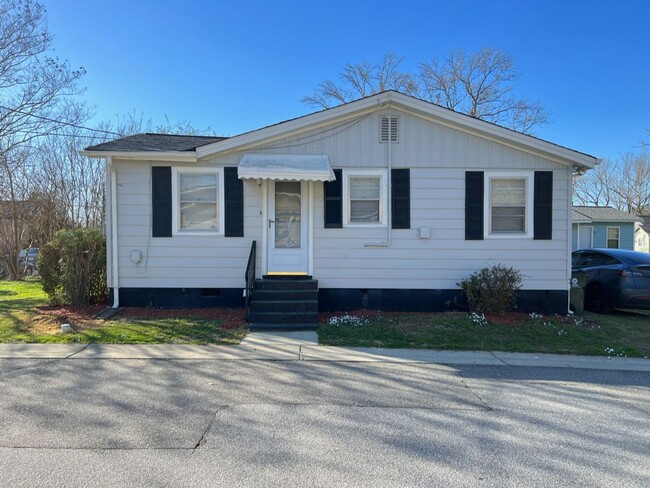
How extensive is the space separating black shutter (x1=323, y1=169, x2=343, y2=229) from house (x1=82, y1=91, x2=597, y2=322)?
21mm

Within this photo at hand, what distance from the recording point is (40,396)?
163 inches

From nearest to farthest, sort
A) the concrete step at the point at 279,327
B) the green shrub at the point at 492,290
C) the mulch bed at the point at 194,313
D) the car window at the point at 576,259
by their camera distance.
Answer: the concrete step at the point at 279,327, the mulch bed at the point at 194,313, the green shrub at the point at 492,290, the car window at the point at 576,259

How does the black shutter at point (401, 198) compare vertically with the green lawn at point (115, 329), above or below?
above

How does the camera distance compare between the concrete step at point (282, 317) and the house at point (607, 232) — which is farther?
the house at point (607, 232)

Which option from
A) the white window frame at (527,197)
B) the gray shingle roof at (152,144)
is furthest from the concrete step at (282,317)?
the white window frame at (527,197)

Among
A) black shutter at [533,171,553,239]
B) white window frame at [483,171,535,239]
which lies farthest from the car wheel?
white window frame at [483,171,535,239]

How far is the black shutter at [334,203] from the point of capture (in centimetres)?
849

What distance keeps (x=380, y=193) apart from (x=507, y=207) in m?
2.69

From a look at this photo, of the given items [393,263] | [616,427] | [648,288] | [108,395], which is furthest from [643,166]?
[108,395]

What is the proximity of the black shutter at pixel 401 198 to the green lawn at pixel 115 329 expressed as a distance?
3842 mm

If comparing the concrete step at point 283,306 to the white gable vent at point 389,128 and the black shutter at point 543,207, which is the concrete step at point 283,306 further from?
the black shutter at point 543,207

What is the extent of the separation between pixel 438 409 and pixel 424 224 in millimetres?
5107

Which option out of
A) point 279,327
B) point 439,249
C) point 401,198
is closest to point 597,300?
point 439,249

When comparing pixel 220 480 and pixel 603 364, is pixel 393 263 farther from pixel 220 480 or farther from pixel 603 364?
pixel 220 480
